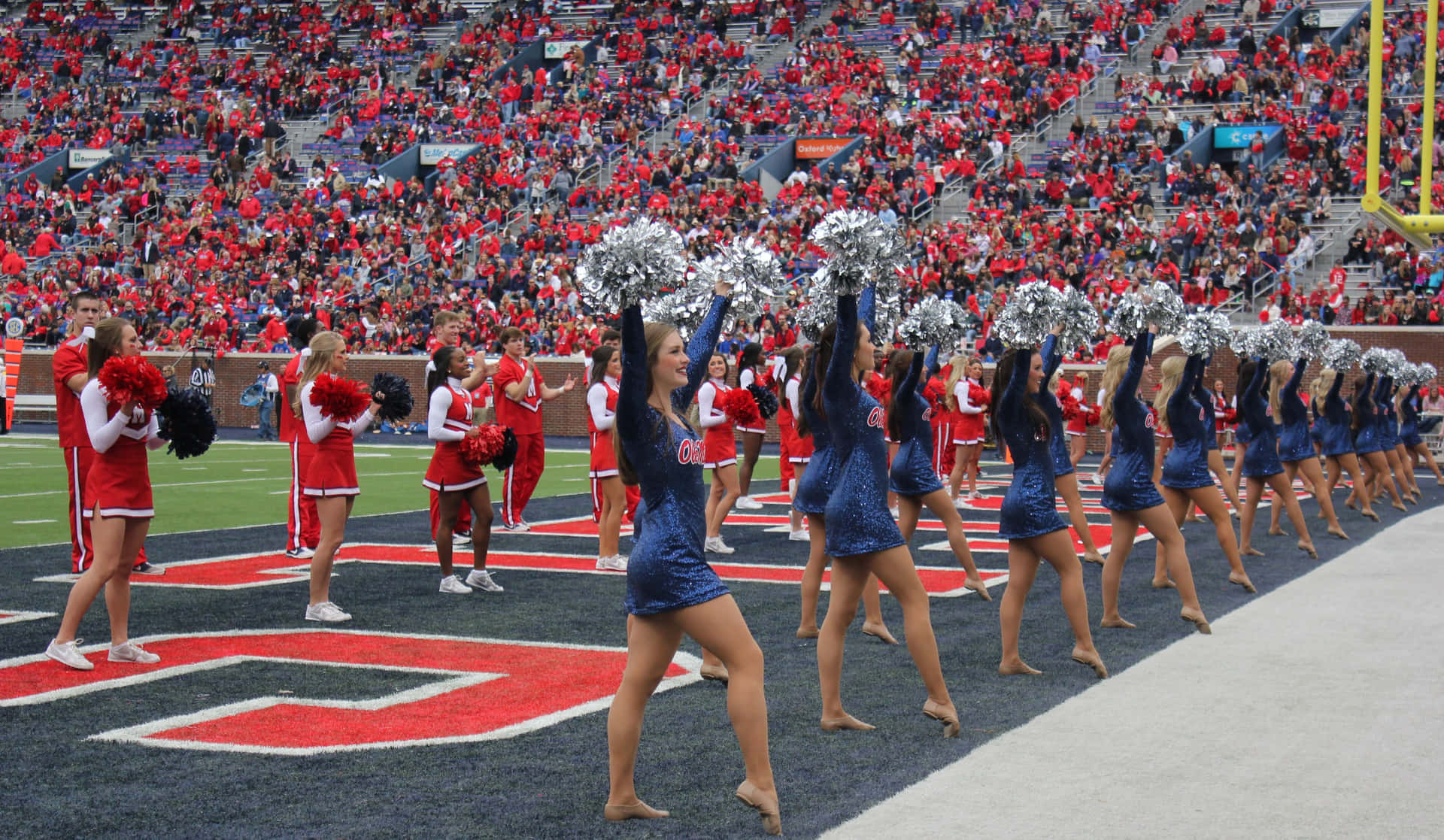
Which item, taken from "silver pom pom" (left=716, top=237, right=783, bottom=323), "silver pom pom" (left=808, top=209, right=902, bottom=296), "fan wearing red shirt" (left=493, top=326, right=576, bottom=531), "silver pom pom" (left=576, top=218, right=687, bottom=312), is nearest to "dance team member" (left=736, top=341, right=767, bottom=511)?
"fan wearing red shirt" (left=493, top=326, right=576, bottom=531)

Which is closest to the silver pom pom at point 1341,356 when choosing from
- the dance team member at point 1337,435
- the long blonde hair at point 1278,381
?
the dance team member at point 1337,435

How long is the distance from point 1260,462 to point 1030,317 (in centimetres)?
499

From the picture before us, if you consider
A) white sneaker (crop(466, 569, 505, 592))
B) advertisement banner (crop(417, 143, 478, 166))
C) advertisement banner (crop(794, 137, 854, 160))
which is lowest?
A: white sneaker (crop(466, 569, 505, 592))

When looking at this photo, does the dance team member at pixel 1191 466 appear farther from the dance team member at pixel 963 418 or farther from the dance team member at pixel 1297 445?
the dance team member at pixel 963 418

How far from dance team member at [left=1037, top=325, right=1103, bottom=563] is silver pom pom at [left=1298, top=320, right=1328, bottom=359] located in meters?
2.42

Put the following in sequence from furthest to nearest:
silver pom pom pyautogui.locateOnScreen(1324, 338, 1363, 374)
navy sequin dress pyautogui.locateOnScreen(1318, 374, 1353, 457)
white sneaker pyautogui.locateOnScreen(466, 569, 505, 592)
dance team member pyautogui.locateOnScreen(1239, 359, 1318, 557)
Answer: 1. navy sequin dress pyautogui.locateOnScreen(1318, 374, 1353, 457)
2. silver pom pom pyautogui.locateOnScreen(1324, 338, 1363, 374)
3. dance team member pyautogui.locateOnScreen(1239, 359, 1318, 557)
4. white sneaker pyautogui.locateOnScreen(466, 569, 505, 592)

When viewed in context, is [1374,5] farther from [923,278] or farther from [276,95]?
[276,95]

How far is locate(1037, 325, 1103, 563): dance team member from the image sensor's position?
21.9ft

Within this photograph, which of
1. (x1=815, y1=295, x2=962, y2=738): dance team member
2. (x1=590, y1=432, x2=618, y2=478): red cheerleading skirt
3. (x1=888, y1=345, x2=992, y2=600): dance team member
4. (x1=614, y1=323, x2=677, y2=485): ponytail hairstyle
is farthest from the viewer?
(x1=590, y1=432, x2=618, y2=478): red cheerleading skirt

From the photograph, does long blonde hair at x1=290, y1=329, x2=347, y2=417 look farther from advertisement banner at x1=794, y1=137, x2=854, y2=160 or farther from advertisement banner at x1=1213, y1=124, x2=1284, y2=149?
advertisement banner at x1=794, y1=137, x2=854, y2=160

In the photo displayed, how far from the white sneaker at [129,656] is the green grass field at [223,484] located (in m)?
4.86

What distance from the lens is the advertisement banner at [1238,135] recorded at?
25.9m

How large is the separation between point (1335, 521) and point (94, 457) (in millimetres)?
9682

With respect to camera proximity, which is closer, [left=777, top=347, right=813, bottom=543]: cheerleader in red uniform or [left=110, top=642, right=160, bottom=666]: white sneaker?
[left=110, top=642, right=160, bottom=666]: white sneaker
